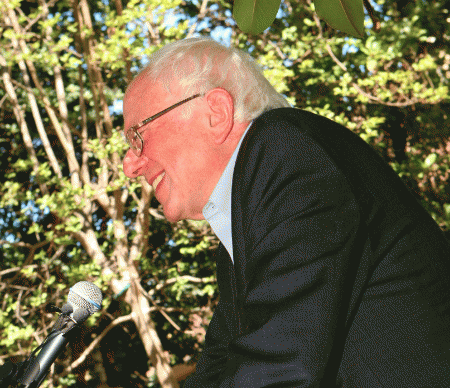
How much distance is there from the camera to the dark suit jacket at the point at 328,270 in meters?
0.75

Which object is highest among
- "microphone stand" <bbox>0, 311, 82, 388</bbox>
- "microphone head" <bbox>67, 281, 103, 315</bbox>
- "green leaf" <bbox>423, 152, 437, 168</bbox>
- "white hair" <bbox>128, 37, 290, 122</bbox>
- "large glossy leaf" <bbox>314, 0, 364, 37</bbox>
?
"large glossy leaf" <bbox>314, 0, 364, 37</bbox>

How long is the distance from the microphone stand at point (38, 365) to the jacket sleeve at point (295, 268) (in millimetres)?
875

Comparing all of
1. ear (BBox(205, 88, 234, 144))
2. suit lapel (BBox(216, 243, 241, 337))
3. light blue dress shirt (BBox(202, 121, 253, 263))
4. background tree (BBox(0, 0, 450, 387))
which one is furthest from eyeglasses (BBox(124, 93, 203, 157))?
background tree (BBox(0, 0, 450, 387))

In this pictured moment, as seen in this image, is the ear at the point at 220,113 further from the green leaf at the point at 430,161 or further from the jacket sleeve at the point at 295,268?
the green leaf at the point at 430,161

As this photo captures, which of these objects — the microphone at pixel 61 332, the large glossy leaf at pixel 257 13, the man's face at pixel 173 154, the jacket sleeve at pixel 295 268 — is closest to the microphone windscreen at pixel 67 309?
the microphone at pixel 61 332

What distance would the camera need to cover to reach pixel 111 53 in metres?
4.89

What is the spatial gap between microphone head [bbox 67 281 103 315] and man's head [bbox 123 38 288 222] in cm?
47

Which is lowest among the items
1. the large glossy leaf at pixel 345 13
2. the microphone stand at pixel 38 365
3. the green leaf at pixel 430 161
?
the green leaf at pixel 430 161

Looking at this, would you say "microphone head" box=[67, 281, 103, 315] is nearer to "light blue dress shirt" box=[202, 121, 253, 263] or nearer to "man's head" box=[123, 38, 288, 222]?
"man's head" box=[123, 38, 288, 222]

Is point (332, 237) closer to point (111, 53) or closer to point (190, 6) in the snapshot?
point (111, 53)

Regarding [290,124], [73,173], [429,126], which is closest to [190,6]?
[73,173]

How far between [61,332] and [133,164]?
0.60m

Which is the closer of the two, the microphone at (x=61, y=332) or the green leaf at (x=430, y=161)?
the microphone at (x=61, y=332)

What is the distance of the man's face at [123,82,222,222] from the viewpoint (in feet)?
4.58
